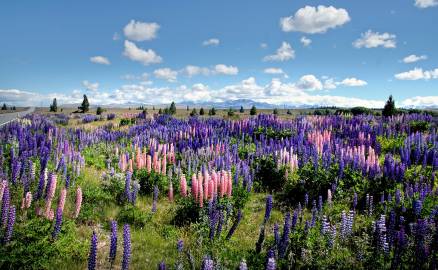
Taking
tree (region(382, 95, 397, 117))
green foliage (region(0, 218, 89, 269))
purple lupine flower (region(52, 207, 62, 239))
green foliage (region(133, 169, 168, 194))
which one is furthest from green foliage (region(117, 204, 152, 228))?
tree (region(382, 95, 397, 117))

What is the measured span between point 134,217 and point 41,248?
7.19 feet

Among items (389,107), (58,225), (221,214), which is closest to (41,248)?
(58,225)

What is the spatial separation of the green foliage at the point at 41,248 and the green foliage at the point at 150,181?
3.22m

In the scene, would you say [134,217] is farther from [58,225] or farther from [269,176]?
[269,176]

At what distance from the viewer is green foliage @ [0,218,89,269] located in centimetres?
521

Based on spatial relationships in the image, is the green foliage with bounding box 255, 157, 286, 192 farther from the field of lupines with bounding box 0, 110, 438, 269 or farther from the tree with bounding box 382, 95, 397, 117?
the tree with bounding box 382, 95, 397, 117

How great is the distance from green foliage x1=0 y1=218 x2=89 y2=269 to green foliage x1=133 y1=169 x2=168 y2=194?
3.22 metres

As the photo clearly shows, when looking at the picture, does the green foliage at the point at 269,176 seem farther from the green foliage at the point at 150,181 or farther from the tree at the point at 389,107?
the tree at the point at 389,107

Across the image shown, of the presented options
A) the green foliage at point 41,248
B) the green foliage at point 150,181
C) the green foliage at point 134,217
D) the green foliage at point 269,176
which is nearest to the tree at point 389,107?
the green foliage at point 269,176

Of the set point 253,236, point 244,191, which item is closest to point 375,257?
point 253,236

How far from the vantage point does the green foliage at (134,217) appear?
738 centimetres

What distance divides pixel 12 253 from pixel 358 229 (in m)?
5.93

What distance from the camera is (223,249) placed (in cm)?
575

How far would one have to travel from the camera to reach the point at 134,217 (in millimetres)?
7441
